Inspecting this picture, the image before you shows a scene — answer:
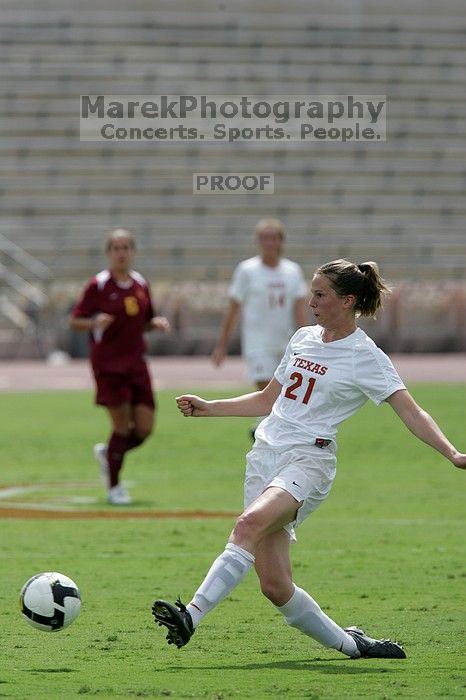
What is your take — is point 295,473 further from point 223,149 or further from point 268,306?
point 223,149

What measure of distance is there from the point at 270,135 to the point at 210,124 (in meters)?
1.63

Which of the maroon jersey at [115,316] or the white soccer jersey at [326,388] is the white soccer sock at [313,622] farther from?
the maroon jersey at [115,316]

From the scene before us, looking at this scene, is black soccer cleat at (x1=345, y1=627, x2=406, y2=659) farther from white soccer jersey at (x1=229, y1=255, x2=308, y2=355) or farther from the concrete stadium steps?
the concrete stadium steps

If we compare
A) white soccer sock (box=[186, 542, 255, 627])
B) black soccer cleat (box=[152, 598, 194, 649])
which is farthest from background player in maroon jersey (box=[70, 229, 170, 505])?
black soccer cleat (box=[152, 598, 194, 649])

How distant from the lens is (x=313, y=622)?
614 cm

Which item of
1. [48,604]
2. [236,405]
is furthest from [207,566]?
[48,604]

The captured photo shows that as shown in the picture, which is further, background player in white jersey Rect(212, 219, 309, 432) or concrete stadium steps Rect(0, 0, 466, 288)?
concrete stadium steps Rect(0, 0, 466, 288)

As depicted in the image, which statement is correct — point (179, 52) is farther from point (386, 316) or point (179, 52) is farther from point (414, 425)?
point (414, 425)

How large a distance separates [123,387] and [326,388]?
6084 millimetres

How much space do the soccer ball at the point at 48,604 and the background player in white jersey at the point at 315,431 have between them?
71 centimetres

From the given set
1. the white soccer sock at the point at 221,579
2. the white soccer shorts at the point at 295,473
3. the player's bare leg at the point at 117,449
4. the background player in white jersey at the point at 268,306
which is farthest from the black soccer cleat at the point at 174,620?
the background player in white jersey at the point at 268,306

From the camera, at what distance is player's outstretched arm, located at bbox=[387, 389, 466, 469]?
19.7ft

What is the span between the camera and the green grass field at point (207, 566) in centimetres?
581

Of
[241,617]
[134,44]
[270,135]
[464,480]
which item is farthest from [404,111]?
[241,617]
